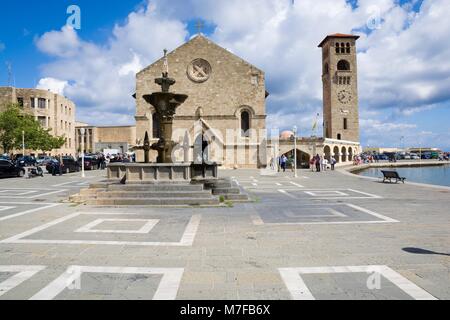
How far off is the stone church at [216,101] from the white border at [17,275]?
105 ft

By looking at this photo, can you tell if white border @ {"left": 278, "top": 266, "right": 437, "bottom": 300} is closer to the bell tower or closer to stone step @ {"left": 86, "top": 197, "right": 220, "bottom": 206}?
stone step @ {"left": 86, "top": 197, "right": 220, "bottom": 206}

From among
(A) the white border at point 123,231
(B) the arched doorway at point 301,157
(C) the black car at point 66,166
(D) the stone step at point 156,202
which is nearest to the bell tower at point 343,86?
(B) the arched doorway at point 301,157

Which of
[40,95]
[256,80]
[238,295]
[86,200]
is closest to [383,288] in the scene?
[238,295]

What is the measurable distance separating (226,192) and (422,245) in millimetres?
8006

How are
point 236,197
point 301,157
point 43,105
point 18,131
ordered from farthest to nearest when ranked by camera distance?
1. point 43,105
2. point 301,157
3. point 18,131
4. point 236,197

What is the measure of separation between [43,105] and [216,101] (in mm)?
40367

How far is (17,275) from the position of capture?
204 inches

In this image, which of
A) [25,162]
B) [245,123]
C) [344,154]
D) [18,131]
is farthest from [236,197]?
[344,154]

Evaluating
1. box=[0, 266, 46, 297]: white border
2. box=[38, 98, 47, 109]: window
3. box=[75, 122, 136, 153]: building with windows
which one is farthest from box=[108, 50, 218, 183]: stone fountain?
box=[75, 122, 136, 153]: building with windows

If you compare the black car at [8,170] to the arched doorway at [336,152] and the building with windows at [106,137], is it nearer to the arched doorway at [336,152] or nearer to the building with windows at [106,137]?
the arched doorway at [336,152]

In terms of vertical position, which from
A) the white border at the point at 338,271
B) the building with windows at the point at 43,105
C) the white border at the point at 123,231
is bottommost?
the white border at the point at 338,271

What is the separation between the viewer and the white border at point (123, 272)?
4.43m

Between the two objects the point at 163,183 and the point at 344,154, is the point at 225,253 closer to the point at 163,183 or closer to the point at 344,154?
the point at 163,183
